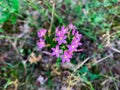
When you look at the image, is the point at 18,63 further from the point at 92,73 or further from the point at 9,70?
the point at 92,73

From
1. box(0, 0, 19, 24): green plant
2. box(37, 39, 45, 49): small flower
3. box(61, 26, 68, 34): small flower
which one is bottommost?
box(37, 39, 45, 49): small flower

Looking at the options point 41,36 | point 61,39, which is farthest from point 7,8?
point 61,39

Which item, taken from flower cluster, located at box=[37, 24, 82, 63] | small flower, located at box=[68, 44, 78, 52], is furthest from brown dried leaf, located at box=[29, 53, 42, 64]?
small flower, located at box=[68, 44, 78, 52]

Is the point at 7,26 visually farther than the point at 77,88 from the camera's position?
Yes

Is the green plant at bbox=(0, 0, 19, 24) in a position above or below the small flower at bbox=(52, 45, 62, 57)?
above

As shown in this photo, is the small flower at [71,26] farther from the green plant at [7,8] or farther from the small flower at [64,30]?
the green plant at [7,8]

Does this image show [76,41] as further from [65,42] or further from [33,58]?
[33,58]

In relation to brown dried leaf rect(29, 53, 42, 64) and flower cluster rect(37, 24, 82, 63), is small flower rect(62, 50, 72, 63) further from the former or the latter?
brown dried leaf rect(29, 53, 42, 64)

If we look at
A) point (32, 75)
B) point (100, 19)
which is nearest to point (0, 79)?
point (32, 75)

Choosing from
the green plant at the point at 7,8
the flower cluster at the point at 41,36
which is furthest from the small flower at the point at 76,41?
the green plant at the point at 7,8
